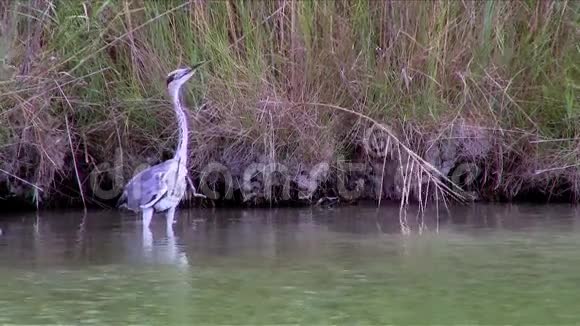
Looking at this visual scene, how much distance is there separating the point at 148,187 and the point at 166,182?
0.14 metres

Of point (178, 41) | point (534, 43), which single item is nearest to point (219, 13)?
point (178, 41)

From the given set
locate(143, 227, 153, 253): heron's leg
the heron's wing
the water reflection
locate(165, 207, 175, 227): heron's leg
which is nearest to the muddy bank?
the water reflection

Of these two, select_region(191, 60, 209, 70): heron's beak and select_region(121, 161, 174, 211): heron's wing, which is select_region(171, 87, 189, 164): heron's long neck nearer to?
select_region(121, 161, 174, 211): heron's wing

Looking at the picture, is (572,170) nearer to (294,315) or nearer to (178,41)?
(178,41)

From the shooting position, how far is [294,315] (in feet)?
17.2

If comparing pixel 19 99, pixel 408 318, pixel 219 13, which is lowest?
pixel 408 318

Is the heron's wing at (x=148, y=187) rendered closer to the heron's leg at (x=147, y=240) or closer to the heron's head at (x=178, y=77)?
the heron's leg at (x=147, y=240)

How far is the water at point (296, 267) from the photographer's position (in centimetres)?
530

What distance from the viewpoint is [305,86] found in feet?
27.7

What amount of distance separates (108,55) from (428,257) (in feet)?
11.1

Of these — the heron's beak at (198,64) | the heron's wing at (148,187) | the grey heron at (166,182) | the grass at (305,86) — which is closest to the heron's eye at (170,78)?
the grey heron at (166,182)

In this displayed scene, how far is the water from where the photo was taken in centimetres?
530

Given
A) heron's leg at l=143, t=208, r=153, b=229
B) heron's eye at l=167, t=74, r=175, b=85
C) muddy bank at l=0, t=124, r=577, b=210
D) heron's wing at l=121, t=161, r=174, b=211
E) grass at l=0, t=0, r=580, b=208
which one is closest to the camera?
heron's wing at l=121, t=161, r=174, b=211
